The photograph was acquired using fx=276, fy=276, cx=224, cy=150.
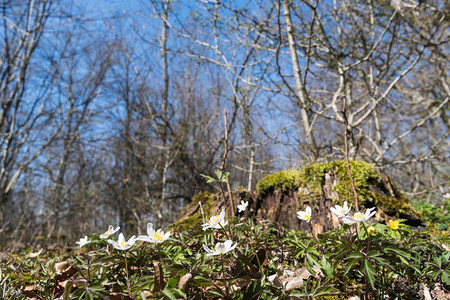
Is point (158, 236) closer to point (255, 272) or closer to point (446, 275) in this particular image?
point (255, 272)

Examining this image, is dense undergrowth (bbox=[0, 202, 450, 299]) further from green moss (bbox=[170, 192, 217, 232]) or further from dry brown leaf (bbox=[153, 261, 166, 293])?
green moss (bbox=[170, 192, 217, 232])

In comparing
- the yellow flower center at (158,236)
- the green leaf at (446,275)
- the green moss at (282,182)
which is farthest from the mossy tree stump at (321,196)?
the yellow flower center at (158,236)

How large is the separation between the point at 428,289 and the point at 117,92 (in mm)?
11402

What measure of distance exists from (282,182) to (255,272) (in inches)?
71.4

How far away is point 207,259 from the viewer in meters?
1.17

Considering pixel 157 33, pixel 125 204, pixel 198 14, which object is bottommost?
pixel 125 204

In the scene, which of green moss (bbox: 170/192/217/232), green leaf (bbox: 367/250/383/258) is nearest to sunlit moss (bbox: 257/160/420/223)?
green moss (bbox: 170/192/217/232)

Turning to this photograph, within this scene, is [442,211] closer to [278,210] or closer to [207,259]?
[278,210]

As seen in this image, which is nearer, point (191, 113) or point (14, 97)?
point (14, 97)

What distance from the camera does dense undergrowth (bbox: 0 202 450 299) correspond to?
98 centimetres

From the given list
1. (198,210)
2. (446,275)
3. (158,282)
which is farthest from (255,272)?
(198,210)

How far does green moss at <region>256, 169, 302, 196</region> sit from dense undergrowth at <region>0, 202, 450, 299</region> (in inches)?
46.8

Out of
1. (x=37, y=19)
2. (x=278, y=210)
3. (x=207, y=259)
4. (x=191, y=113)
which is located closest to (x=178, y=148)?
(x=191, y=113)

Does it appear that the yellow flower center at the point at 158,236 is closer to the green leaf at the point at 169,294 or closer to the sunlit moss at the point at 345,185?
the green leaf at the point at 169,294
